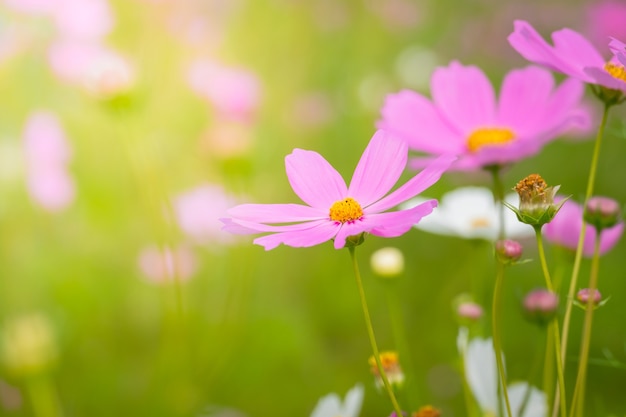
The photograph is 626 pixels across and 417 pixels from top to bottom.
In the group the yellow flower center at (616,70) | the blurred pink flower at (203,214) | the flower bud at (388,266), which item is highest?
the yellow flower center at (616,70)

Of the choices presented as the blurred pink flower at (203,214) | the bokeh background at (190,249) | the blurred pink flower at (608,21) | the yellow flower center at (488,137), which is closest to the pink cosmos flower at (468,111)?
the yellow flower center at (488,137)

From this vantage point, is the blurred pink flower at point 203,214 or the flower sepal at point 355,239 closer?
the flower sepal at point 355,239

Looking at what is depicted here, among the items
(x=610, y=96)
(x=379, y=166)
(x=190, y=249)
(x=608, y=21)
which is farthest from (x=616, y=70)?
(x=608, y=21)

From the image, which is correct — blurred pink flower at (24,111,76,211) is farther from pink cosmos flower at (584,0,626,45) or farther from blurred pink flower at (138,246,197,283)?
pink cosmos flower at (584,0,626,45)

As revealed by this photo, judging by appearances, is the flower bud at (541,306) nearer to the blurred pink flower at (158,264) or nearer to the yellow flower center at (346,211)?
the yellow flower center at (346,211)

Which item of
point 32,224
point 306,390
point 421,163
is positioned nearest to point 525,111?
point 421,163

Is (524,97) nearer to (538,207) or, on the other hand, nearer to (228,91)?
(538,207)
